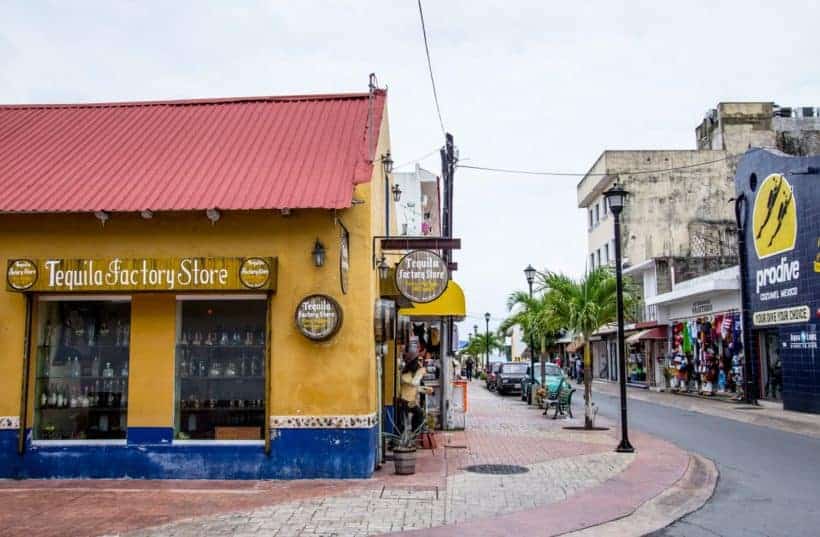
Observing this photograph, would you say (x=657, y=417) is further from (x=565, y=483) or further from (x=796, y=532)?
(x=796, y=532)

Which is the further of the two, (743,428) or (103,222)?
(743,428)

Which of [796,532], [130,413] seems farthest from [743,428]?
[130,413]

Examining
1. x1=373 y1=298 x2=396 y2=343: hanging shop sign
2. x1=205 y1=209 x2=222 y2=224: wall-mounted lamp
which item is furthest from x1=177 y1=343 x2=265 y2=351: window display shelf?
x1=205 y1=209 x2=222 y2=224: wall-mounted lamp

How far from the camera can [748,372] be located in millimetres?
25844

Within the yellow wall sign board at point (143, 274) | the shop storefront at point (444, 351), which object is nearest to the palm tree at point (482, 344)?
the shop storefront at point (444, 351)

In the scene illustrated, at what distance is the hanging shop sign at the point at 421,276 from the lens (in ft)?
37.1

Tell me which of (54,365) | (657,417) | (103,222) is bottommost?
Result: (657,417)

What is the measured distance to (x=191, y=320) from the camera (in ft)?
37.4

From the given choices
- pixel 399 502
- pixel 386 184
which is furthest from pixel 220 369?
pixel 386 184

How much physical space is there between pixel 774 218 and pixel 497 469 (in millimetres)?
16699

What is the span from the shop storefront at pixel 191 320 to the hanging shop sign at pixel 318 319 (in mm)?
28

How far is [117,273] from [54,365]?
1.95 metres

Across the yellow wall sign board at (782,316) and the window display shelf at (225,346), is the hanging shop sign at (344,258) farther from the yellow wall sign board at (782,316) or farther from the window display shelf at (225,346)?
the yellow wall sign board at (782,316)

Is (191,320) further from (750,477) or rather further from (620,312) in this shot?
(750,477)
